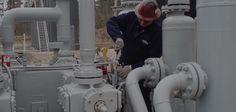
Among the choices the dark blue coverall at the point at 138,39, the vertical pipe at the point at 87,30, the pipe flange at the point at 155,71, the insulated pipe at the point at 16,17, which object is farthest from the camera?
the insulated pipe at the point at 16,17

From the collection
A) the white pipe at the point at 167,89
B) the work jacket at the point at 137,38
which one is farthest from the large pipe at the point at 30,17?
the white pipe at the point at 167,89

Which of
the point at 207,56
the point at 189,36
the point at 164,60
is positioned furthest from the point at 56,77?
the point at 207,56

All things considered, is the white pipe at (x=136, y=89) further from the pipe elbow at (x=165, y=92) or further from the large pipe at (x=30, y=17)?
the large pipe at (x=30, y=17)

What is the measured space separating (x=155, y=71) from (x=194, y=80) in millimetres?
726

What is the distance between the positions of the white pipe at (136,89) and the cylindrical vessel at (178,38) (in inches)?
7.8

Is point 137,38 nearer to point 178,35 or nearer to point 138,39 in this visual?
point 138,39

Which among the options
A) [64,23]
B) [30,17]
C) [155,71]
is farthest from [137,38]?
[30,17]

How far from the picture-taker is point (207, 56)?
6.60ft

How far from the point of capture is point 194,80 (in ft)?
6.52

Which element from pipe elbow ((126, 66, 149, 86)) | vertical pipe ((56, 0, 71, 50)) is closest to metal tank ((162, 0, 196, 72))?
pipe elbow ((126, 66, 149, 86))

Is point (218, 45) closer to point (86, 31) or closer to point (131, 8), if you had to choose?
point (86, 31)

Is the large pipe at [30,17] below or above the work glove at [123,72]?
above

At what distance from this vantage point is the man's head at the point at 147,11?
2.90m

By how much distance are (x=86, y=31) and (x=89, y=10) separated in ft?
0.45
